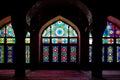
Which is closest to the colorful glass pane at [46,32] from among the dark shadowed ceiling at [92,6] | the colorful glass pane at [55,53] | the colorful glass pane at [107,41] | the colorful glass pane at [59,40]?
the colorful glass pane at [59,40]

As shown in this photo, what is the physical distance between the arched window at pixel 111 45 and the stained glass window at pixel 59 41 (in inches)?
72.9

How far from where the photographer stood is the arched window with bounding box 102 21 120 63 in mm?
15867

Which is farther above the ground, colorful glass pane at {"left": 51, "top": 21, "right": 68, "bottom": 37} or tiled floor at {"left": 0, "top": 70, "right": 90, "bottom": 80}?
colorful glass pane at {"left": 51, "top": 21, "right": 68, "bottom": 37}

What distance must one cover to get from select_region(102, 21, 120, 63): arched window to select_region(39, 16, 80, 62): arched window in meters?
1.72

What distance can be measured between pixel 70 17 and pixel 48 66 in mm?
3305

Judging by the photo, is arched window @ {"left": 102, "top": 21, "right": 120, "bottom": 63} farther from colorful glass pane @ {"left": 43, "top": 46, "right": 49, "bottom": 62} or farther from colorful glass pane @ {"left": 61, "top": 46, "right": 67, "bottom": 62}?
colorful glass pane @ {"left": 43, "top": 46, "right": 49, "bottom": 62}

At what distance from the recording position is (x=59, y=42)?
16.2 m

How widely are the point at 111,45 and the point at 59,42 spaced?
3.23 m

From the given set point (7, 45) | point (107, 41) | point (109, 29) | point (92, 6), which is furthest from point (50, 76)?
point (109, 29)

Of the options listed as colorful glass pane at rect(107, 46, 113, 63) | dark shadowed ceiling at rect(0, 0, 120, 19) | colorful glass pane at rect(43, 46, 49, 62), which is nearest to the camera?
dark shadowed ceiling at rect(0, 0, 120, 19)

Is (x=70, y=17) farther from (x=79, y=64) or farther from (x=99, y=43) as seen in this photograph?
(x=99, y=43)

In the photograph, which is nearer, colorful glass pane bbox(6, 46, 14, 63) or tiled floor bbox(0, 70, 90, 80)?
tiled floor bbox(0, 70, 90, 80)

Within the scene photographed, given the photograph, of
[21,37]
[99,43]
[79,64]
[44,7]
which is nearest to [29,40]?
[44,7]

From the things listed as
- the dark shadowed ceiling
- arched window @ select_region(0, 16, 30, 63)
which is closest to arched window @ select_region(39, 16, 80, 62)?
arched window @ select_region(0, 16, 30, 63)
